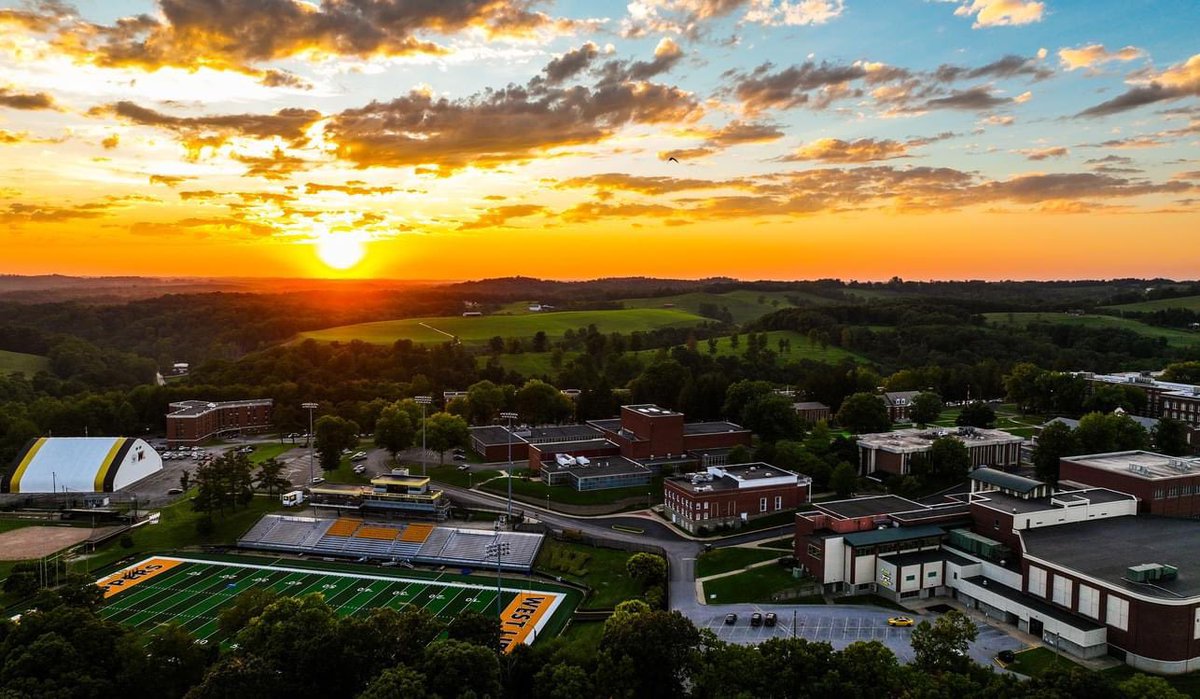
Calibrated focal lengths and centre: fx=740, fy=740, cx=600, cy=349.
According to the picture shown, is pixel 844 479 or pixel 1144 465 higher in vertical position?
pixel 1144 465

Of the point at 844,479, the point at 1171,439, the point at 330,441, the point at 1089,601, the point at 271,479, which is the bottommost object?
the point at 271,479

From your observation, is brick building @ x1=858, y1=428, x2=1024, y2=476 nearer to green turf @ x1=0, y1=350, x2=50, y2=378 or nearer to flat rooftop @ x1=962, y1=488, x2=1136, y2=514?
flat rooftop @ x1=962, y1=488, x2=1136, y2=514

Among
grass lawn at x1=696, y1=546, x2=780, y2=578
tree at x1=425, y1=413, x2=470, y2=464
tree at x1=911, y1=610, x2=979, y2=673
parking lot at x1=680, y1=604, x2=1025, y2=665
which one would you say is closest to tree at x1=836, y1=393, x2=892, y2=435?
grass lawn at x1=696, y1=546, x2=780, y2=578

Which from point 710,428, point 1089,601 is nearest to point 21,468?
point 710,428

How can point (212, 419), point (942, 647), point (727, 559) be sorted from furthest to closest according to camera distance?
point (212, 419), point (727, 559), point (942, 647)

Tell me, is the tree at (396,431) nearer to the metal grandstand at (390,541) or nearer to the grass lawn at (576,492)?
the grass lawn at (576,492)

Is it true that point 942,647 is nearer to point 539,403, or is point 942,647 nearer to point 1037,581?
point 1037,581

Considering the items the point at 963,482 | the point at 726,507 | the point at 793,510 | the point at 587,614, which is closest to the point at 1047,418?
the point at 963,482
